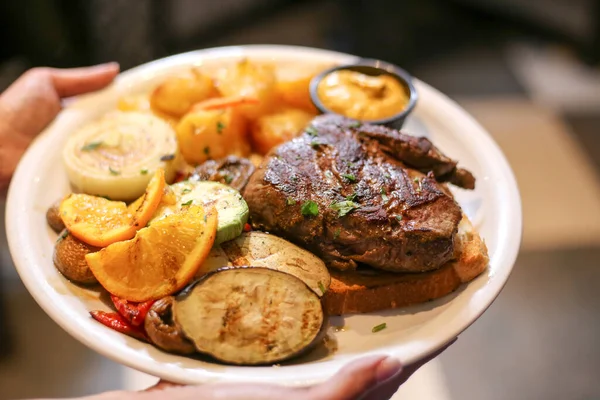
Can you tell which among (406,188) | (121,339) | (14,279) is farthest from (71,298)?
(14,279)

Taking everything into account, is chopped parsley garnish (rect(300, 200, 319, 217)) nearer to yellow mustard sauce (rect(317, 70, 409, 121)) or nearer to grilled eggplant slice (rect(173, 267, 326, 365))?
grilled eggplant slice (rect(173, 267, 326, 365))

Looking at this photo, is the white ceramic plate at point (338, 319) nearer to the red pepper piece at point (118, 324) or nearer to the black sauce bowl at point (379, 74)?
the red pepper piece at point (118, 324)

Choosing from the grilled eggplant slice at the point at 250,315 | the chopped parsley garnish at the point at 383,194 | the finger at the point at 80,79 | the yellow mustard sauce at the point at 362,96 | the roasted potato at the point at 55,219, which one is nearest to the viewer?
the grilled eggplant slice at the point at 250,315

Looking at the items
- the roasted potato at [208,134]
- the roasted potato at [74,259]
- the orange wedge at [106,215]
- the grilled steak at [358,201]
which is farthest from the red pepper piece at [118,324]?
the roasted potato at [208,134]

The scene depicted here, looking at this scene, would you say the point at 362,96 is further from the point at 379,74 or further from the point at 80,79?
the point at 80,79

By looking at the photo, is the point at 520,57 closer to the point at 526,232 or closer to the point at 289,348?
the point at 526,232

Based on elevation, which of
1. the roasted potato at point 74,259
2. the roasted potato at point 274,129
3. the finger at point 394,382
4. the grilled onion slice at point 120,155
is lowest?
the finger at point 394,382
